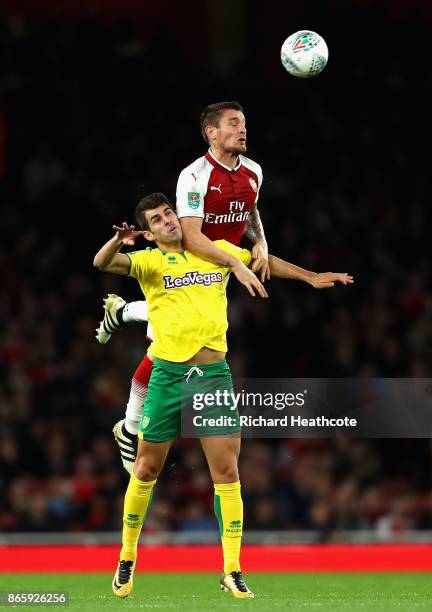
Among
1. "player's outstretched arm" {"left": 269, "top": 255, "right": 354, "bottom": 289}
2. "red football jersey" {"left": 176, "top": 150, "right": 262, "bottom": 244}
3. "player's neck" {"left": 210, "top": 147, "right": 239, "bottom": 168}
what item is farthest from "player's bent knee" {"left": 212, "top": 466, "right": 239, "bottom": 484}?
"player's neck" {"left": 210, "top": 147, "right": 239, "bottom": 168}

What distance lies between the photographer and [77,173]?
52.2ft

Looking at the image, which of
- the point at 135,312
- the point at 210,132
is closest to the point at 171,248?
the point at 210,132

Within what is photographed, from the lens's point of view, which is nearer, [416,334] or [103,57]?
[416,334]

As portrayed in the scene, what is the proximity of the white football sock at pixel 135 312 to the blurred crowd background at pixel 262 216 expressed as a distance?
166 inches

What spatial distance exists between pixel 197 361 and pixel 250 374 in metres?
7.02

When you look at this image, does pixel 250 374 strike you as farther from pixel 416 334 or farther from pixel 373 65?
pixel 373 65

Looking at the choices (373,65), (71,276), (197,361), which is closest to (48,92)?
(71,276)

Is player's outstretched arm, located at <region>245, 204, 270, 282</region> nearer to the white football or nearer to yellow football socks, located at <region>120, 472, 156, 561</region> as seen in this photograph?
the white football

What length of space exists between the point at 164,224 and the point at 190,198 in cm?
25

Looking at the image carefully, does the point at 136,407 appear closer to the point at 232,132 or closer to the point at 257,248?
the point at 257,248

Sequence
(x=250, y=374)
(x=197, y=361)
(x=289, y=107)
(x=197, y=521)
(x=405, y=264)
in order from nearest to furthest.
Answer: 1. (x=197, y=361)
2. (x=197, y=521)
3. (x=250, y=374)
4. (x=405, y=264)
5. (x=289, y=107)

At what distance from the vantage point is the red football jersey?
7.65m

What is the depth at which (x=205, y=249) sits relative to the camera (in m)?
7.45

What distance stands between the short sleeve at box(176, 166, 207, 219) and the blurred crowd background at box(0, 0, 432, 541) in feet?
17.3
